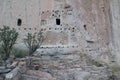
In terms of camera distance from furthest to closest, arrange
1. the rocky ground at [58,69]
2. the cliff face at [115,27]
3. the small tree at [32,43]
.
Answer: the cliff face at [115,27] → the small tree at [32,43] → the rocky ground at [58,69]

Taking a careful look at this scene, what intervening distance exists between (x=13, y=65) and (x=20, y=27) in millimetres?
6846

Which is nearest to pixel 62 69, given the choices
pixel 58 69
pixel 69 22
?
pixel 58 69

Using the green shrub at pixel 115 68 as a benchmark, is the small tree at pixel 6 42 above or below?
above

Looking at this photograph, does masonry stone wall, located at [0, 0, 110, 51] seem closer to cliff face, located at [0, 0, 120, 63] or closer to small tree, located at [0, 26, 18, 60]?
cliff face, located at [0, 0, 120, 63]

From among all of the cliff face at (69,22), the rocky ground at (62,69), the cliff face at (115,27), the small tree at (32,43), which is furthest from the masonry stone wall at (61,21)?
the rocky ground at (62,69)

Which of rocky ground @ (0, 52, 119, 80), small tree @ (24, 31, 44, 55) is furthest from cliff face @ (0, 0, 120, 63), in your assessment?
rocky ground @ (0, 52, 119, 80)

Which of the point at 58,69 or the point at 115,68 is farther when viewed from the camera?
the point at 115,68

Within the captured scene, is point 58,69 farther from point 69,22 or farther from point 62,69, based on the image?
point 69,22

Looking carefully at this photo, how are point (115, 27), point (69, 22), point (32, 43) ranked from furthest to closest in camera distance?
point (115, 27), point (69, 22), point (32, 43)

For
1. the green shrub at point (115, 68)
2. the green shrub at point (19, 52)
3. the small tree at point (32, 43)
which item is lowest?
the green shrub at point (115, 68)

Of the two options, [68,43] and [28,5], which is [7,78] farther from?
[28,5]

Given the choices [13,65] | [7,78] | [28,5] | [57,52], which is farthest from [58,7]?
[7,78]

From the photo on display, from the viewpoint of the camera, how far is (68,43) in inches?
A: 641

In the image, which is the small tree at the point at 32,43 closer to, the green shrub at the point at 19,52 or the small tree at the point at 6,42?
the green shrub at the point at 19,52
